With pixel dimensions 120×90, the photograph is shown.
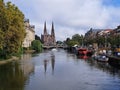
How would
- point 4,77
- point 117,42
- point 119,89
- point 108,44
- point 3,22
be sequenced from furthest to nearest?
point 108,44
point 117,42
point 3,22
point 4,77
point 119,89

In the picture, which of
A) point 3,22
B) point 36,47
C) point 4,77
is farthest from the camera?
point 36,47

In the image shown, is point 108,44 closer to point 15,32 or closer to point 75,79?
point 15,32

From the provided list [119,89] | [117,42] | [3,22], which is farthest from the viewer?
[117,42]

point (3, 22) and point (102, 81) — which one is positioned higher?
point (3, 22)

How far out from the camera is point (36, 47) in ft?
623

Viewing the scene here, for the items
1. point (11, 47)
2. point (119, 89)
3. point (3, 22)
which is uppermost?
point (3, 22)

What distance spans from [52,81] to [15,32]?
104 feet

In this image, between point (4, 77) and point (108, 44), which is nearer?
point (4, 77)

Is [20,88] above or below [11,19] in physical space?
below

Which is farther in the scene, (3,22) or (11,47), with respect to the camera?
(11,47)

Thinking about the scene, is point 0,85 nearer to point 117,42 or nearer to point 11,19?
point 11,19

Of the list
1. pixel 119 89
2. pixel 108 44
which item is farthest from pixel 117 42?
pixel 119 89

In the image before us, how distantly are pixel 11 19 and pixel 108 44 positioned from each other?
3067 inches

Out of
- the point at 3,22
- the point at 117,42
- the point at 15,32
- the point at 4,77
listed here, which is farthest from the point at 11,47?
the point at 117,42
